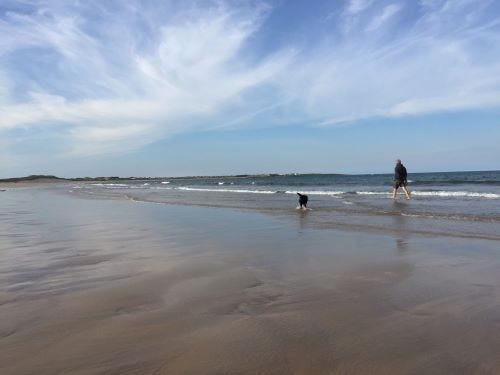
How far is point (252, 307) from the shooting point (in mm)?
4176

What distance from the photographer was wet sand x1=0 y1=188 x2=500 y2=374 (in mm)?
2996

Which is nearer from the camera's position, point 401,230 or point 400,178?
point 401,230

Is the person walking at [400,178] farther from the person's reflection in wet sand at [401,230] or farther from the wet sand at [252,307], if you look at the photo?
the wet sand at [252,307]

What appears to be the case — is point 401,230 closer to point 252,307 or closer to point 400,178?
point 252,307

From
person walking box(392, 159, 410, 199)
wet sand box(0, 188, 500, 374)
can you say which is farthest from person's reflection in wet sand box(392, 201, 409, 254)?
person walking box(392, 159, 410, 199)

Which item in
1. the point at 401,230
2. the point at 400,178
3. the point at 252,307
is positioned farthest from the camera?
the point at 400,178

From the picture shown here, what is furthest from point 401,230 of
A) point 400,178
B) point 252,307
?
point 400,178

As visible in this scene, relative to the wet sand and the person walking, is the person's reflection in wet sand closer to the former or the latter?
the wet sand

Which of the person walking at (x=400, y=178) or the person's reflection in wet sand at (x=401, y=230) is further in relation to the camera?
the person walking at (x=400, y=178)

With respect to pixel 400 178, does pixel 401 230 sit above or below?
below

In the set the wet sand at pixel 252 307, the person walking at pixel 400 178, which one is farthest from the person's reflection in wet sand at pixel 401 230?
the person walking at pixel 400 178

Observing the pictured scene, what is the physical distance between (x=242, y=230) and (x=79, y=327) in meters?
6.52

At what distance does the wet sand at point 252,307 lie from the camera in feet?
9.83

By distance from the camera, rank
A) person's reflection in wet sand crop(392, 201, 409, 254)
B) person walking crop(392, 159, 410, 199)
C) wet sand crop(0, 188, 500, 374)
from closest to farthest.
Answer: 1. wet sand crop(0, 188, 500, 374)
2. person's reflection in wet sand crop(392, 201, 409, 254)
3. person walking crop(392, 159, 410, 199)
